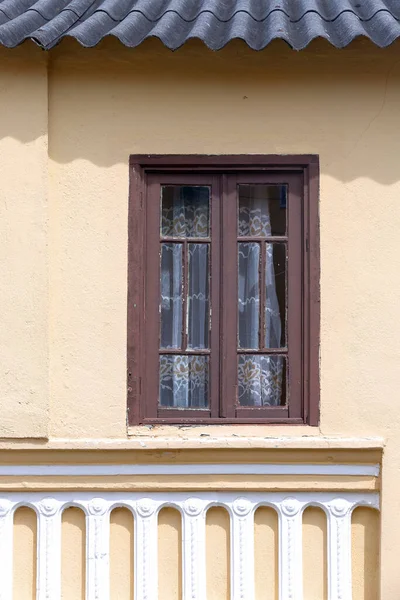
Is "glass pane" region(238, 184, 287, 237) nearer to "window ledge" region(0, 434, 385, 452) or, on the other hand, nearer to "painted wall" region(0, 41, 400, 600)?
"painted wall" region(0, 41, 400, 600)

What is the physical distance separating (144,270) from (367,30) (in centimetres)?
183

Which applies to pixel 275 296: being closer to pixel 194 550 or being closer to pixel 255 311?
pixel 255 311

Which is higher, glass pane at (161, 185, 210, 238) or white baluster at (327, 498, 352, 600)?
glass pane at (161, 185, 210, 238)

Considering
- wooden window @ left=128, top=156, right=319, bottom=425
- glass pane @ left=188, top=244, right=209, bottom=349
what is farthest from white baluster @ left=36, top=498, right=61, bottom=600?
glass pane @ left=188, top=244, right=209, bottom=349

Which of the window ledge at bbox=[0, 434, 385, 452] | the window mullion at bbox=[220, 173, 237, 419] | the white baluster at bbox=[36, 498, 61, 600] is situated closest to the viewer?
the window ledge at bbox=[0, 434, 385, 452]

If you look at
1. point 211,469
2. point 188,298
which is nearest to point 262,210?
point 188,298

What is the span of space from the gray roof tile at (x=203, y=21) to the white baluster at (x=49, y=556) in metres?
2.59

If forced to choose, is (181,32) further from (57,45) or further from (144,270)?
(144,270)

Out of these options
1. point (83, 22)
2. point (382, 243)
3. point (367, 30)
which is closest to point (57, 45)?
point (83, 22)

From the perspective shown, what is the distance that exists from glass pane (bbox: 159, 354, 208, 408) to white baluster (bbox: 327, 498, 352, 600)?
3.23ft

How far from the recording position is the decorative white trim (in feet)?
16.2

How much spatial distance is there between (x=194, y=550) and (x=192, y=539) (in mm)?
63

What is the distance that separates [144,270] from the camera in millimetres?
5129

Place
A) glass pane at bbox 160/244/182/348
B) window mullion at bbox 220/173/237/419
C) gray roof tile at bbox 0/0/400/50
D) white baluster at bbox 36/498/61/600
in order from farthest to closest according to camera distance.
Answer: glass pane at bbox 160/244/182/348, window mullion at bbox 220/173/237/419, white baluster at bbox 36/498/61/600, gray roof tile at bbox 0/0/400/50
